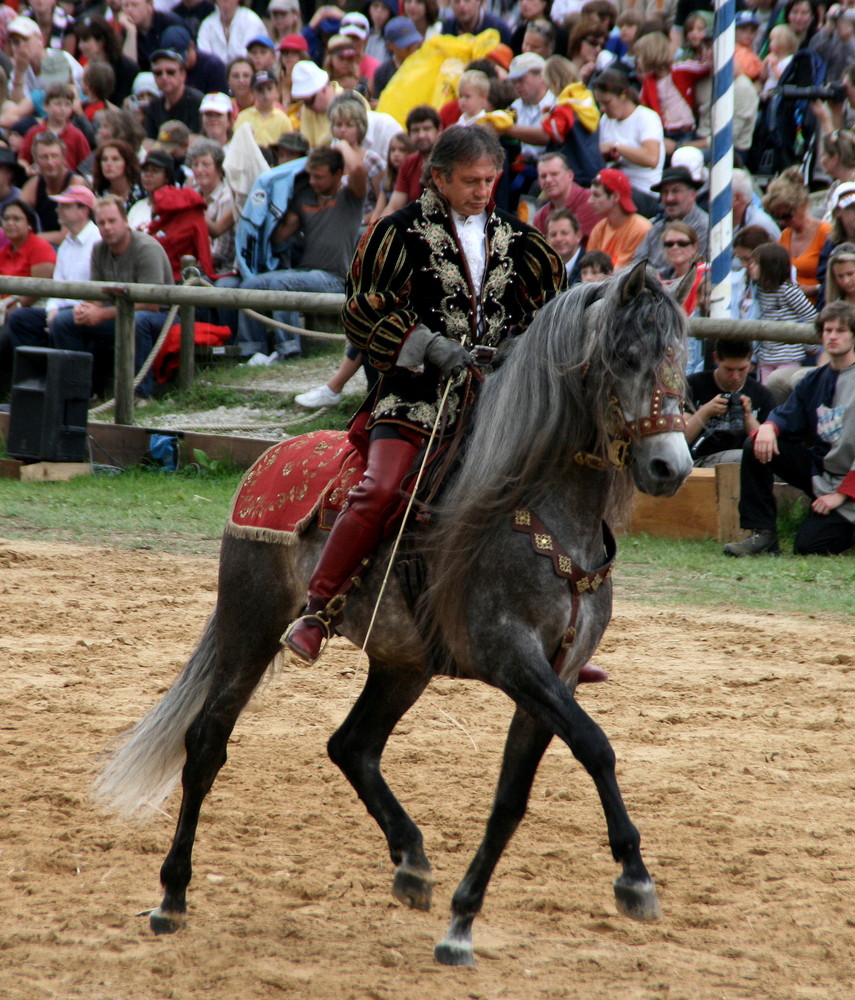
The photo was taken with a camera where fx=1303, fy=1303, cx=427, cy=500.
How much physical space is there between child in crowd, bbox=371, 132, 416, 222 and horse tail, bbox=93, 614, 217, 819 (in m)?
6.92

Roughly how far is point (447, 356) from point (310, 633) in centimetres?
90

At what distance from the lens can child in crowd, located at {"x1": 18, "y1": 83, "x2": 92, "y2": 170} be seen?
14.1 meters

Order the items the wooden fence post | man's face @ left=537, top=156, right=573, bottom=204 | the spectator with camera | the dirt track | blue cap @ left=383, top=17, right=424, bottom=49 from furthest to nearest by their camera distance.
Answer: blue cap @ left=383, top=17, right=424, bottom=49 < the wooden fence post < man's face @ left=537, top=156, right=573, bottom=204 < the spectator with camera < the dirt track

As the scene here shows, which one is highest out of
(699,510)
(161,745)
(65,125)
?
(65,125)

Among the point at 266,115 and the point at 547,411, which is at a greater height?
the point at 266,115

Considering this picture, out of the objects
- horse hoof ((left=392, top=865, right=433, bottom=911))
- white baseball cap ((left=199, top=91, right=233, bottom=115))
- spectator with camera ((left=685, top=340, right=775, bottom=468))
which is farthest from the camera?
white baseball cap ((left=199, top=91, right=233, bottom=115))

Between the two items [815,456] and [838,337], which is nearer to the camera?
[838,337]

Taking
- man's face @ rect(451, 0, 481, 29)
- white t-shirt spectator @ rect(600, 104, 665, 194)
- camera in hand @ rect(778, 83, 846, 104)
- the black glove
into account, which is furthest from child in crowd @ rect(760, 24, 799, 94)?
the black glove

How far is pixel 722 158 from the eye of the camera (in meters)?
9.43

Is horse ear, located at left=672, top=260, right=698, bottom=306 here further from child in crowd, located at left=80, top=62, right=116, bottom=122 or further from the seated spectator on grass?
child in crowd, located at left=80, top=62, right=116, bottom=122

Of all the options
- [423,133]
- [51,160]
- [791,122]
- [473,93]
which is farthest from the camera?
[51,160]

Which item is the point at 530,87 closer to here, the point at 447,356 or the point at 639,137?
the point at 639,137

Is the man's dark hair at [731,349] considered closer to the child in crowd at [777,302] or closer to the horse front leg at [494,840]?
the child in crowd at [777,302]

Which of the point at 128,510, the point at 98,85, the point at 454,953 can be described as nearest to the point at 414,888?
the point at 454,953
